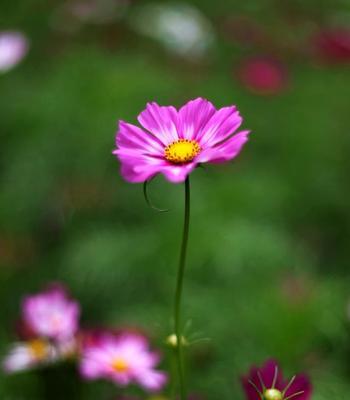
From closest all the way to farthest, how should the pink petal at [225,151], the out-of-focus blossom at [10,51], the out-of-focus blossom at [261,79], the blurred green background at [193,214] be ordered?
the pink petal at [225,151] < the blurred green background at [193,214] < the out-of-focus blossom at [10,51] < the out-of-focus blossom at [261,79]

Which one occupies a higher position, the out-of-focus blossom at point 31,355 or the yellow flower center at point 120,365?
the out-of-focus blossom at point 31,355

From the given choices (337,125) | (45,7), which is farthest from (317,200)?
(45,7)

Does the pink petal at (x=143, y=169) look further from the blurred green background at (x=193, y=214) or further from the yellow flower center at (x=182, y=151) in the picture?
the blurred green background at (x=193, y=214)

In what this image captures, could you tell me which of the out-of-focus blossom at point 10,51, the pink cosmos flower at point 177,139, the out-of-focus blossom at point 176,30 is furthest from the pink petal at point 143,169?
the out-of-focus blossom at point 176,30

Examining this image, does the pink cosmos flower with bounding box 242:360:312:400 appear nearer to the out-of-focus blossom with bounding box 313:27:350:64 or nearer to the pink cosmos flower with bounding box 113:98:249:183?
the pink cosmos flower with bounding box 113:98:249:183

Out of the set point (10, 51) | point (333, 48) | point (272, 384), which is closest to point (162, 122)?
point (272, 384)

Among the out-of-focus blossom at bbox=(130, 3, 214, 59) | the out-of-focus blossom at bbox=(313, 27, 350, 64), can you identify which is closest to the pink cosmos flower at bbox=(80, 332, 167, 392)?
the out-of-focus blossom at bbox=(313, 27, 350, 64)

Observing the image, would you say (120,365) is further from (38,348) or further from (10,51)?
(10,51)

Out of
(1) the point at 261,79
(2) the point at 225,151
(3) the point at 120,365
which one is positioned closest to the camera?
(2) the point at 225,151
